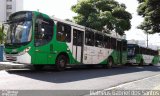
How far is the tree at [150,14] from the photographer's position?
2729 centimetres

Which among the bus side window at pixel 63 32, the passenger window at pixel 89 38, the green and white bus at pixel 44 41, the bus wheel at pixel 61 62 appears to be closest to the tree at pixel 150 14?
the passenger window at pixel 89 38

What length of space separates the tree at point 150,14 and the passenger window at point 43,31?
13570 mm

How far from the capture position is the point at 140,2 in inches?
1212

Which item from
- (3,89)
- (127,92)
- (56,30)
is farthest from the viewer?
(56,30)

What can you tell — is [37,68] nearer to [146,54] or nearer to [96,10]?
[96,10]

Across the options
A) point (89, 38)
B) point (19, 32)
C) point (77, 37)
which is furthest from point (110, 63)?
point (19, 32)

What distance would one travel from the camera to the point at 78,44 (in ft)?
63.9

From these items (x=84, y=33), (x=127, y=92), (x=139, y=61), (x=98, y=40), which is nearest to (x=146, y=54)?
(x=139, y=61)

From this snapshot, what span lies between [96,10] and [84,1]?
1.77 metres

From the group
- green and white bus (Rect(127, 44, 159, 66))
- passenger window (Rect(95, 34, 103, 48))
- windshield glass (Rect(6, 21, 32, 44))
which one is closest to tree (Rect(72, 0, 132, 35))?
green and white bus (Rect(127, 44, 159, 66))

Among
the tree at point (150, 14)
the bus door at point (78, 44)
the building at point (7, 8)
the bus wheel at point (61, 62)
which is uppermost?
the building at point (7, 8)

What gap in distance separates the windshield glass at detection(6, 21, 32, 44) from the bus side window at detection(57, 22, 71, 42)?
2328 mm

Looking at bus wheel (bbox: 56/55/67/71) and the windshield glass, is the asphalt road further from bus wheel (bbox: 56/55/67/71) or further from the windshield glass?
the windshield glass

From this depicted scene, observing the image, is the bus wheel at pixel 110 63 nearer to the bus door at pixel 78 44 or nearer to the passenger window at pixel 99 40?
the passenger window at pixel 99 40
